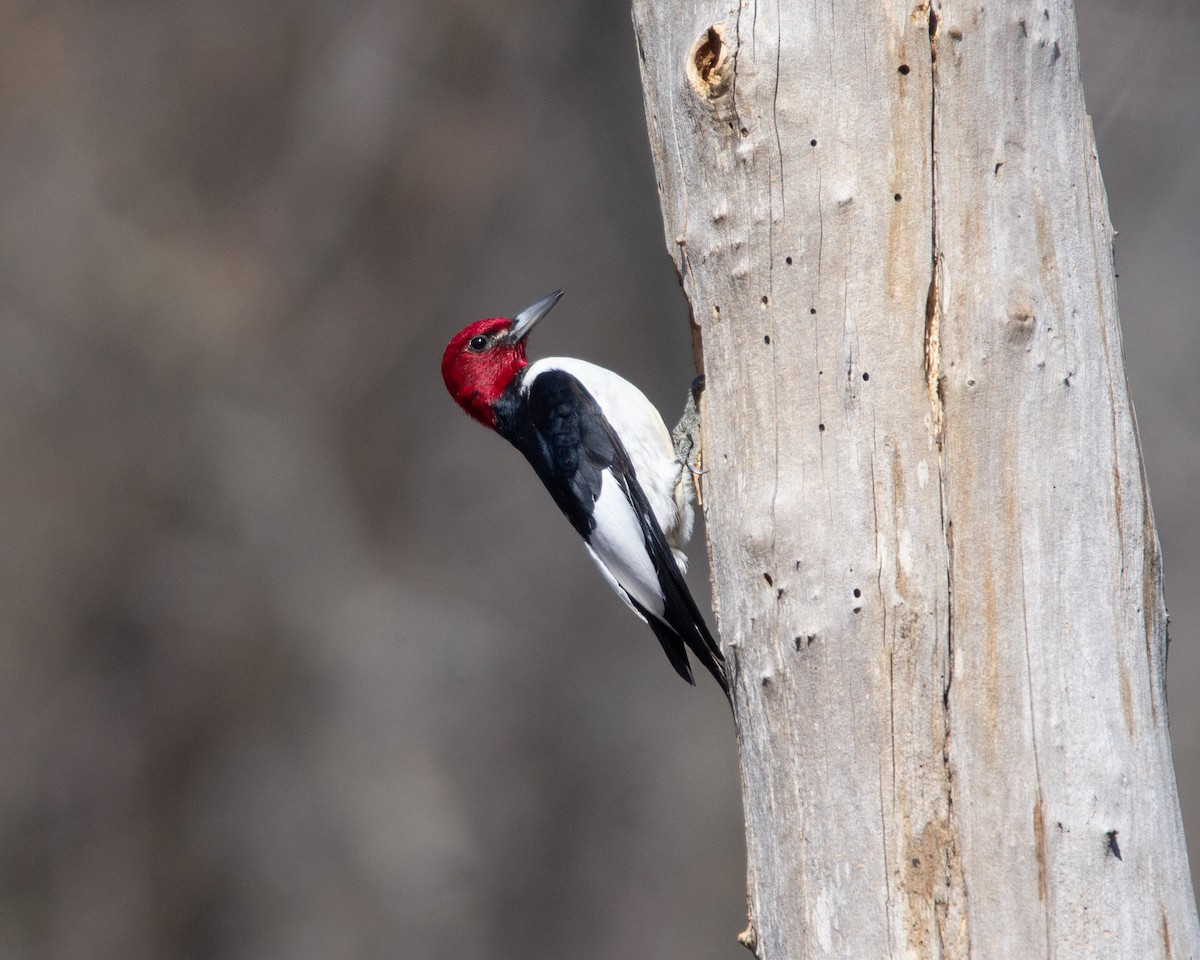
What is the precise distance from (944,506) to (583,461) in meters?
1.39

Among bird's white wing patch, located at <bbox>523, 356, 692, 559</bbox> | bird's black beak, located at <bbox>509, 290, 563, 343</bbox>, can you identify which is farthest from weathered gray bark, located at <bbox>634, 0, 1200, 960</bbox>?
bird's black beak, located at <bbox>509, 290, 563, 343</bbox>

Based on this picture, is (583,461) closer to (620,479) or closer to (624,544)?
(620,479)

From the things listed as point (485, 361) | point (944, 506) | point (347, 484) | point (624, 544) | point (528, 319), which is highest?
point (347, 484)

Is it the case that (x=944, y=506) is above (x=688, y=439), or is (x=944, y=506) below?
below

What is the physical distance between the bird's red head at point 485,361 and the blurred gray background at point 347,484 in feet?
9.82

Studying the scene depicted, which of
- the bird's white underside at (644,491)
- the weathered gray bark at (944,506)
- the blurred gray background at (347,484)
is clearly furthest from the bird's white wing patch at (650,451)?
the blurred gray background at (347,484)

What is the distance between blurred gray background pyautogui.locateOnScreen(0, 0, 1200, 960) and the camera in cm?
618

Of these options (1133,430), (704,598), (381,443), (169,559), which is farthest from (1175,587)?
(169,559)

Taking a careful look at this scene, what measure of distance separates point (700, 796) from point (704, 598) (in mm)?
1514

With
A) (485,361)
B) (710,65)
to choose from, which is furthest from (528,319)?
(710,65)

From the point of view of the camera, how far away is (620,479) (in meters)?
3.07

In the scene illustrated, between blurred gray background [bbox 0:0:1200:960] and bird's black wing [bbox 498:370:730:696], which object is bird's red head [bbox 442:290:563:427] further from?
blurred gray background [bbox 0:0:1200:960]

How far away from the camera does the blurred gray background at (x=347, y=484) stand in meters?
6.18

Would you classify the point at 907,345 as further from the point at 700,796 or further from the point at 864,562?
the point at 700,796
